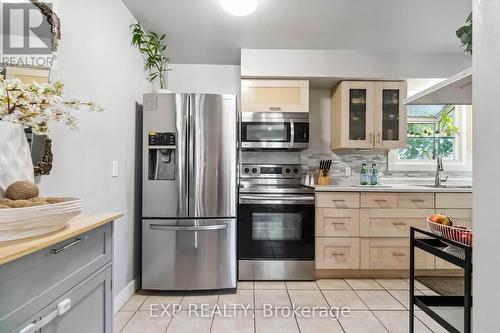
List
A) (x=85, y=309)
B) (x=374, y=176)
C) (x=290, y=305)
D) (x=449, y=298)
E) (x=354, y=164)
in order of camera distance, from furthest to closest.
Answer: (x=354, y=164) → (x=374, y=176) → (x=290, y=305) → (x=449, y=298) → (x=85, y=309)

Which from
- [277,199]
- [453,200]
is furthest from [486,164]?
[453,200]

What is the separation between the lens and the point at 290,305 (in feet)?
7.47

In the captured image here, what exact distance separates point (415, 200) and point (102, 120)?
2.84 meters

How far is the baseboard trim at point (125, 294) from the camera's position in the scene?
2136mm

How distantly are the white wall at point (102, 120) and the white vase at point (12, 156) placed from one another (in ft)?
1.23

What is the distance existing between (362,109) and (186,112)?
1883 millimetres

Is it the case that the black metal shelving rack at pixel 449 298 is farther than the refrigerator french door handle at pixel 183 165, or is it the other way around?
the refrigerator french door handle at pixel 183 165

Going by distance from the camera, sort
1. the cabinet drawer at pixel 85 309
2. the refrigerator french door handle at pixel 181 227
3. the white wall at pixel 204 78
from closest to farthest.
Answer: the cabinet drawer at pixel 85 309 → the refrigerator french door handle at pixel 181 227 → the white wall at pixel 204 78

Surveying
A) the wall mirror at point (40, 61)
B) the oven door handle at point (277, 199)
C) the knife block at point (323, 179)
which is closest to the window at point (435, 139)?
the knife block at point (323, 179)

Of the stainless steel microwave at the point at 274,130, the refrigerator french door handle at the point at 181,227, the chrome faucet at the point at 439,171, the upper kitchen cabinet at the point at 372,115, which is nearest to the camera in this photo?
the refrigerator french door handle at the point at 181,227

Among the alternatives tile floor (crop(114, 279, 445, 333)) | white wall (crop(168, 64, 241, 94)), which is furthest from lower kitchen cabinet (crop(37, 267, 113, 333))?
white wall (crop(168, 64, 241, 94))

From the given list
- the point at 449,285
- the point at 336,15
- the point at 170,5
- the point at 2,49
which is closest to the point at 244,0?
the point at 170,5

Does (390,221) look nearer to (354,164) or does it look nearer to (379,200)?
(379,200)

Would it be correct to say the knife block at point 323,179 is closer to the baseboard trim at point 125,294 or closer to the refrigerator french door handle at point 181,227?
the refrigerator french door handle at point 181,227
